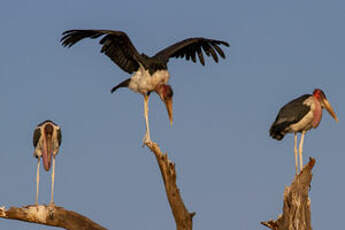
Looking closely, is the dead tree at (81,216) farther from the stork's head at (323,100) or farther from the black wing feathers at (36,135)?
the stork's head at (323,100)

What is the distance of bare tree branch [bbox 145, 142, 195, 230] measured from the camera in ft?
43.0

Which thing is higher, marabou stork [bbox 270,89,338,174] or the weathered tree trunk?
marabou stork [bbox 270,89,338,174]

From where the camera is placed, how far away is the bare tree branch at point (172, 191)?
43.0ft

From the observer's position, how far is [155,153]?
43.2ft

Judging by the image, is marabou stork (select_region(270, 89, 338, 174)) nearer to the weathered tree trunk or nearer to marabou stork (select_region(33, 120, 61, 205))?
the weathered tree trunk

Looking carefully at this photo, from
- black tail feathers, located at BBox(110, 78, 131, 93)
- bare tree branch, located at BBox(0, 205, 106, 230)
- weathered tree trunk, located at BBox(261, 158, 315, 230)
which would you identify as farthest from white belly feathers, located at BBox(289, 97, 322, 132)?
bare tree branch, located at BBox(0, 205, 106, 230)

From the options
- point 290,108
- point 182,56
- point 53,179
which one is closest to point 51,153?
point 53,179

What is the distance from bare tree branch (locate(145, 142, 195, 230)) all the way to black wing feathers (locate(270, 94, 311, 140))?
113 inches

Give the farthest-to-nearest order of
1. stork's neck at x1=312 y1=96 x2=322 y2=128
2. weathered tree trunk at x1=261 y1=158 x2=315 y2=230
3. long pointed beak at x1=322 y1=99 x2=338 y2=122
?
long pointed beak at x1=322 y1=99 x2=338 y2=122 < stork's neck at x1=312 y1=96 x2=322 y2=128 < weathered tree trunk at x1=261 y1=158 x2=315 y2=230

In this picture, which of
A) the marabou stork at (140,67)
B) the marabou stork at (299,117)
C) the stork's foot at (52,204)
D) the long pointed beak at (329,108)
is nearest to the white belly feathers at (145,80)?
the marabou stork at (140,67)

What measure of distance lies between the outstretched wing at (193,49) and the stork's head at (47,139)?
7.70 ft

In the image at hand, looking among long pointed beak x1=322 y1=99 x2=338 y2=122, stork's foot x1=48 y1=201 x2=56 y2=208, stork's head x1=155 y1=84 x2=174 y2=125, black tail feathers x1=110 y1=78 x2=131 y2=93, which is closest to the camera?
stork's foot x1=48 y1=201 x2=56 y2=208

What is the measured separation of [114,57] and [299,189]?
4.11m

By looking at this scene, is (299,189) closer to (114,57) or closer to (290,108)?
(290,108)
